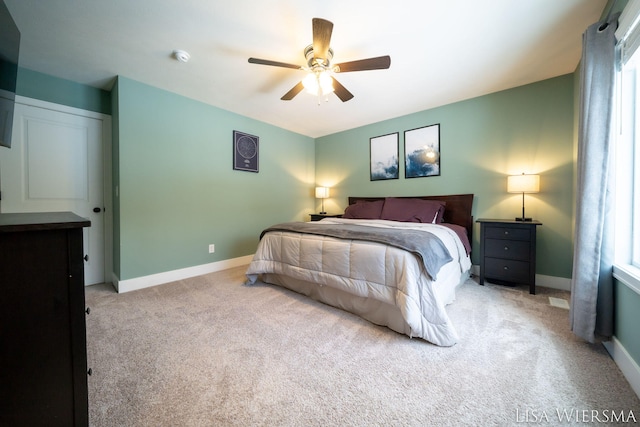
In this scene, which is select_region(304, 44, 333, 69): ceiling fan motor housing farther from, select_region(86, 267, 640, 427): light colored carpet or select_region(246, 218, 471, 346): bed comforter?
select_region(86, 267, 640, 427): light colored carpet

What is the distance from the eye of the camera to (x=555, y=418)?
3.45 ft

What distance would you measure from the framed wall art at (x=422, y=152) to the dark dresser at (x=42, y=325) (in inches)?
146

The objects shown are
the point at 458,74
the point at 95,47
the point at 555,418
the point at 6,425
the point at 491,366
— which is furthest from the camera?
the point at 458,74

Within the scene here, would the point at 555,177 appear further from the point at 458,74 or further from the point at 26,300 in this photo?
the point at 26,300

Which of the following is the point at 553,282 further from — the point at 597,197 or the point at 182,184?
the point at 182,184

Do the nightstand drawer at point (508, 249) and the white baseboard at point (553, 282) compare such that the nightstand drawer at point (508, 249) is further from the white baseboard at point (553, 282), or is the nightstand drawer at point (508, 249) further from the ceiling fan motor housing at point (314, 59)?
the ceiling fan motor housing at point (314, 59)

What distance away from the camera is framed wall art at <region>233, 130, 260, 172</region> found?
3549 millimetres

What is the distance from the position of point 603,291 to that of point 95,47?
14.3 ft

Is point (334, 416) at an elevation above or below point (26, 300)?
below

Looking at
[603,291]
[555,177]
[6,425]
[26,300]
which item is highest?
[555,177]

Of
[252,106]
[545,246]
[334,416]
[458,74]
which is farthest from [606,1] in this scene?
[252,106]

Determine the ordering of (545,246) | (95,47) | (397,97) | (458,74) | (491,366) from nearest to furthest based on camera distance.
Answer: (491,366) → (95,47) → (458,74) → (545,246) → (397,97)

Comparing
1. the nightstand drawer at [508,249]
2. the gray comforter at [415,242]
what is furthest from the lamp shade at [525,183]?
the gray comforter at [415,242]

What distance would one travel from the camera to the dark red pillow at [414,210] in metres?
3.05
